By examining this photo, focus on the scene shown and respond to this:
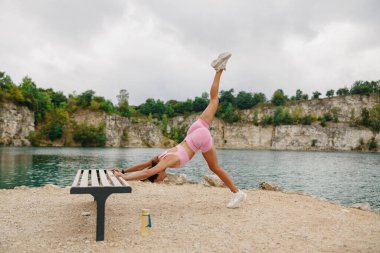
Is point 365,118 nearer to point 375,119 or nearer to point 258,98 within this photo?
point 375,119

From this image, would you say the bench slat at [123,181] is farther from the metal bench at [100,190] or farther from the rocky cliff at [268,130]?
the rocky cliff at [268,130]

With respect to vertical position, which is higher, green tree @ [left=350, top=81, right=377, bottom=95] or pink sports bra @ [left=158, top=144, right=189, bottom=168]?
green tree @ [left=350, top=81, right=377, bottom=95]

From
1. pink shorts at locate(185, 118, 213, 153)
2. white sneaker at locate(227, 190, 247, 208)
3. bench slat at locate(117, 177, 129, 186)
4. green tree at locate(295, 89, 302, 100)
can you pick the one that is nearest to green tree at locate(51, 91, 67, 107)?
green tree at locate(295, 89, 302, 100)

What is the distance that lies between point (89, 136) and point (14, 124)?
24.0 metres

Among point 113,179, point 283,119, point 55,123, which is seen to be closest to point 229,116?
point 283,119

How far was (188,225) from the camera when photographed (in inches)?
279

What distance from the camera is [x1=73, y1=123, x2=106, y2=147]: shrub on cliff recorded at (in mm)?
114562

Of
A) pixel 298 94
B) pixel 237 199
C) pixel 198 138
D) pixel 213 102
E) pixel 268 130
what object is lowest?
pixel 237 199

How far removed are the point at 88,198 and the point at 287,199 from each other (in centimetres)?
625

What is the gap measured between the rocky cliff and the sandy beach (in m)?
107

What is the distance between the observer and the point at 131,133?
127625 mm

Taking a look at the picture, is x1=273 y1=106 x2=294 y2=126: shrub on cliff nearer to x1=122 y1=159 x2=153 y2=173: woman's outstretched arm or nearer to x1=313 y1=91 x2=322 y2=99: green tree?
x1=313 y1=91 x2=322 y2=99: green tree

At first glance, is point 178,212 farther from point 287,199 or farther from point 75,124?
point 75,124

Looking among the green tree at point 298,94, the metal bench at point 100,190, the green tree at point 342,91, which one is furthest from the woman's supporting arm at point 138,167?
the green tree at point 298,94
